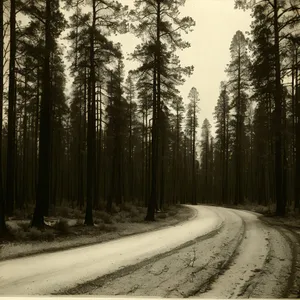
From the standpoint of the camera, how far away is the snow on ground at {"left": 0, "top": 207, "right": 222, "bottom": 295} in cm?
441

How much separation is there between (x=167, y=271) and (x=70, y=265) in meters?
→ 1.94

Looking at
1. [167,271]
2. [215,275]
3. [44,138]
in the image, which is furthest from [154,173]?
[215,275]

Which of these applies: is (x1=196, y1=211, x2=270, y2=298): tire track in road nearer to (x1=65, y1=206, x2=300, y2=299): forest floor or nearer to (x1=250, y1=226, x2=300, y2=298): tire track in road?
(x1=65, y1=206, x2=300, y2=299): forest floor

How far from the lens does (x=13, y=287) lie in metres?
4.35

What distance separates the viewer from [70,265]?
18.1 ft

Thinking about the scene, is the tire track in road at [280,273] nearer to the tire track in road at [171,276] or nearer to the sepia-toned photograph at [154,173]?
the sepia-toned photograph at [154,173]

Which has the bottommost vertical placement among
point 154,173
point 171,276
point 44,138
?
point 171,276

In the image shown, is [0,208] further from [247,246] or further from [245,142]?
[245,142]

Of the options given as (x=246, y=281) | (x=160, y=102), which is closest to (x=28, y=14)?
(x=160, y=102)

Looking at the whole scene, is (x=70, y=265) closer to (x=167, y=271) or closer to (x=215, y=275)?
(x=167, y=271)

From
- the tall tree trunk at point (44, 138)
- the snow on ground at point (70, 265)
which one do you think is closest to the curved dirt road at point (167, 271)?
the snow on ground at point (70, 265)

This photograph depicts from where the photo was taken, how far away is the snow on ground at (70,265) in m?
4.41

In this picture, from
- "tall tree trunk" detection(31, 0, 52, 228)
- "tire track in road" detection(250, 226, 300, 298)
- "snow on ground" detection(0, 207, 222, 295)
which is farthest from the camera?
"tall tree trunk" detection(31, 0, 52, 228)

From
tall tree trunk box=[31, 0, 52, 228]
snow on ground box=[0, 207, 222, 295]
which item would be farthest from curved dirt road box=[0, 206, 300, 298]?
tall tree trunk box=[31, 0, 52, 228]
